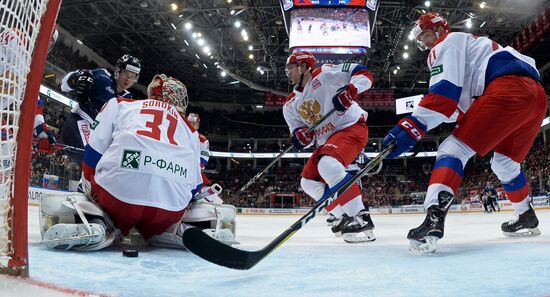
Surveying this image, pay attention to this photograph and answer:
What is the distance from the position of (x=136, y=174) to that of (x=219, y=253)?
739 millimetres

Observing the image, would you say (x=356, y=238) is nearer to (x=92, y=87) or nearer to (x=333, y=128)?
(x=333, y=128)

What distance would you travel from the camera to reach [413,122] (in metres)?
2.09

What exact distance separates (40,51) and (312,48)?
990cm

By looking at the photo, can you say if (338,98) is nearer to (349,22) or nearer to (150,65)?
(349,22)

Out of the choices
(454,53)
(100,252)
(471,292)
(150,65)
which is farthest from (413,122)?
(150,65)

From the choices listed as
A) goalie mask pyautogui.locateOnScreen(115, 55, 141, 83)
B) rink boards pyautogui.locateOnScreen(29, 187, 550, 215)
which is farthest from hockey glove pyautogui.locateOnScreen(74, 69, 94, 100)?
rink boards pyautogui.locateOnScreen(29, 187, 550, 215)

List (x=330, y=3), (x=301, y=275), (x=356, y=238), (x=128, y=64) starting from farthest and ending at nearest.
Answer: (x=330, y=3), (x=128, y=64), (x=356, y=238), (x=301, y=275)

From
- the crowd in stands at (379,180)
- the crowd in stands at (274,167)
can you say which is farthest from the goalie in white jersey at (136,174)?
the crowd in stands at (274,167)

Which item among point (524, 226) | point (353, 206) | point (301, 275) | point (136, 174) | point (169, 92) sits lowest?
point (301, 275)

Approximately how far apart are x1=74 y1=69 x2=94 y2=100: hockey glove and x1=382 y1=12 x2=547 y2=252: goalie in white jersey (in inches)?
96.7

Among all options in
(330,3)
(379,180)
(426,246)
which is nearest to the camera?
(426,246)

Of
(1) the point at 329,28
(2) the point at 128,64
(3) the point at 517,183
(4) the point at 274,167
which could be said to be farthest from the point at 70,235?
(4) the point at 274,167

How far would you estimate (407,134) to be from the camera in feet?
6.79

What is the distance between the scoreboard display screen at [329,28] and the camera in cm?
1033
